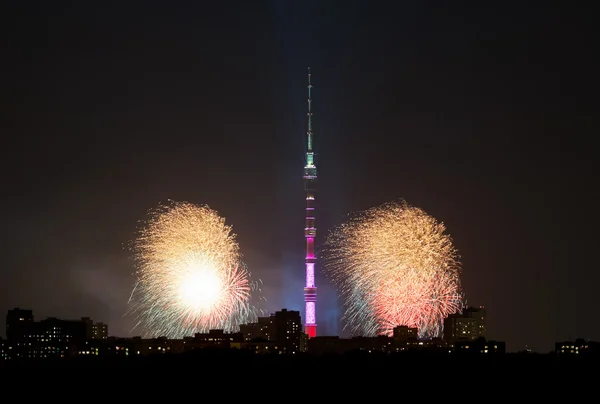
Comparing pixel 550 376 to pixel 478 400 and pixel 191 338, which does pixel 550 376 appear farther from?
pixel 191 338

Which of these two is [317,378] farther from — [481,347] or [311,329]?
[311,329]

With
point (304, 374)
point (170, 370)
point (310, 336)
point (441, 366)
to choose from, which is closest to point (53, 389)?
point (170, 370)

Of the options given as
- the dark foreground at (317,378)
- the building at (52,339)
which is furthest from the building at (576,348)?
the building at (52,339)

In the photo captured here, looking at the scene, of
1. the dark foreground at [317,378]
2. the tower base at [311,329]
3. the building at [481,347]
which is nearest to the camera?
the dark foreground at [317,378]

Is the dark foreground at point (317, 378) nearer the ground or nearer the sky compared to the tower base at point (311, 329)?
nearer the ground

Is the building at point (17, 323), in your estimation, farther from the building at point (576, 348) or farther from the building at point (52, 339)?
the building at point (576, 348)

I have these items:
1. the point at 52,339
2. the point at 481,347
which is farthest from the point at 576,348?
the point at 52,339

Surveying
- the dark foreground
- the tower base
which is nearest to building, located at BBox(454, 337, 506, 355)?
the dark foreground

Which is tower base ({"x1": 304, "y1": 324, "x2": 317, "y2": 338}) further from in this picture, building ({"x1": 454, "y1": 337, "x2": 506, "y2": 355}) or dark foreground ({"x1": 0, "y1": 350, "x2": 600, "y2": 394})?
dark foreground ({"x1": 0, "y1": 350, "x2": 600, "y2": 394})
